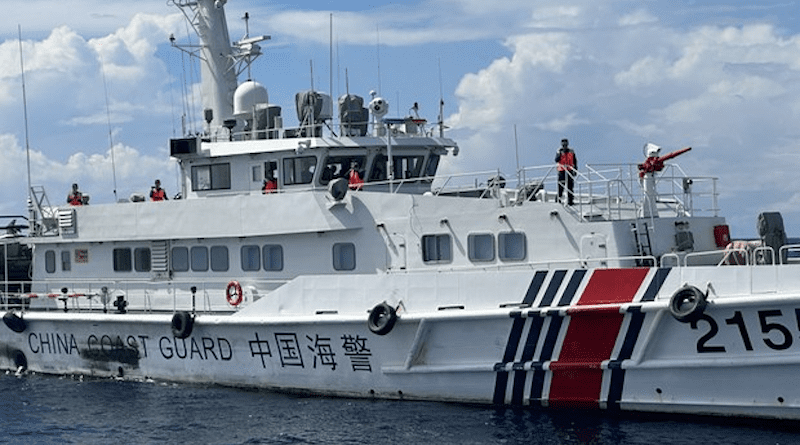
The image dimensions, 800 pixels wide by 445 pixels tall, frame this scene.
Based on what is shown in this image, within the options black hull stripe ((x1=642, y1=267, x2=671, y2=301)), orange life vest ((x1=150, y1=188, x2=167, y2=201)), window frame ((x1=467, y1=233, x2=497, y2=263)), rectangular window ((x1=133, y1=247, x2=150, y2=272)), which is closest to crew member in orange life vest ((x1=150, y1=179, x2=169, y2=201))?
orange life vest ((x1=150, y1=188, x2=167, y2=201))

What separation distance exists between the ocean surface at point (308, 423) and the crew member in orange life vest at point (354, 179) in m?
3.45

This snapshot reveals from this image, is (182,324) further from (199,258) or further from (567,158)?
(567,158)

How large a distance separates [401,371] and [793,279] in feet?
18.7

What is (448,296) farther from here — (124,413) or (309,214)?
(124,413)

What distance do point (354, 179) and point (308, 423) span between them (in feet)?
14.4

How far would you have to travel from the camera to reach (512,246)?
54.5 ft

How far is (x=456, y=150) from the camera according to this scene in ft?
69.2

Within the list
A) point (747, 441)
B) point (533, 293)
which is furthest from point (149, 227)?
point (747, 441)

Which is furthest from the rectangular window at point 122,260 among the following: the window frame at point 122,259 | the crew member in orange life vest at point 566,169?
the crew member in orange life vest at point 566,169

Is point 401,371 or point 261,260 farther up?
point 261,260

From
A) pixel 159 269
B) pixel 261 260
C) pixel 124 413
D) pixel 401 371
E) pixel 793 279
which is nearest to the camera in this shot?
pixel 793 279

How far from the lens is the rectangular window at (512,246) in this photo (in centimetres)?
1653

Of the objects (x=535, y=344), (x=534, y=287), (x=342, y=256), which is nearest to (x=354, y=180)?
(x=342, y=256)

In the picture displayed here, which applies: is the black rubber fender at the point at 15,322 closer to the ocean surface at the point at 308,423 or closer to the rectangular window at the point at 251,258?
the ocean surface at the point at 308,423
